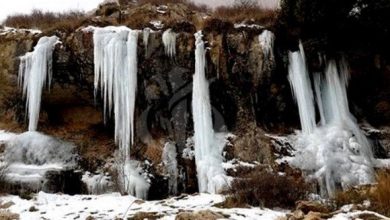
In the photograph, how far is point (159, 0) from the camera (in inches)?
685

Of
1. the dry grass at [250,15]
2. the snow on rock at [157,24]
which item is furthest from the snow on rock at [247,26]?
the snow on rock at [157,24]

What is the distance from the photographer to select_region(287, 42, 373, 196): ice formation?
13031mm

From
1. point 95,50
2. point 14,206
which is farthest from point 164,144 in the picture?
point 14,206

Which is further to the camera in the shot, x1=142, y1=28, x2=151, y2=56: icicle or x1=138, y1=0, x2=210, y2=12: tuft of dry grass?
x1=138, y1=0, x2=210, y2=12: tuft of dry grass

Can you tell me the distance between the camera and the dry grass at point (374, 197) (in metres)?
7.03

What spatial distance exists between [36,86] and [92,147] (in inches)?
93.3

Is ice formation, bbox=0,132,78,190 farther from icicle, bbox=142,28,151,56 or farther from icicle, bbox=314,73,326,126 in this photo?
icicle, bbox=314,73,326,126

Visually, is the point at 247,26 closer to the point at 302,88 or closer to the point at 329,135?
the point at 302,88

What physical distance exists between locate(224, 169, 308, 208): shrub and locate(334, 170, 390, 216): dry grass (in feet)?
3.49

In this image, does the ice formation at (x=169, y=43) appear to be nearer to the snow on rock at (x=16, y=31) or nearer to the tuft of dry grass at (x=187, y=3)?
the tuft of dry grass at (x=187, y=3)

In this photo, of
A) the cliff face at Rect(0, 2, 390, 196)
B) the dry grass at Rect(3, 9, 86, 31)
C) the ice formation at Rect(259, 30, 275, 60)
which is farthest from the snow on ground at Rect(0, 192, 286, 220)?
the dry grass at Rect(3, 9, 86, 31)

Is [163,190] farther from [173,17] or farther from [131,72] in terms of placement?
[173,17]

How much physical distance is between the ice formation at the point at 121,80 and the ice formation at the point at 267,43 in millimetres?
3599

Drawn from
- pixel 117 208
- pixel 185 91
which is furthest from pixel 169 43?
pixel 117 208
